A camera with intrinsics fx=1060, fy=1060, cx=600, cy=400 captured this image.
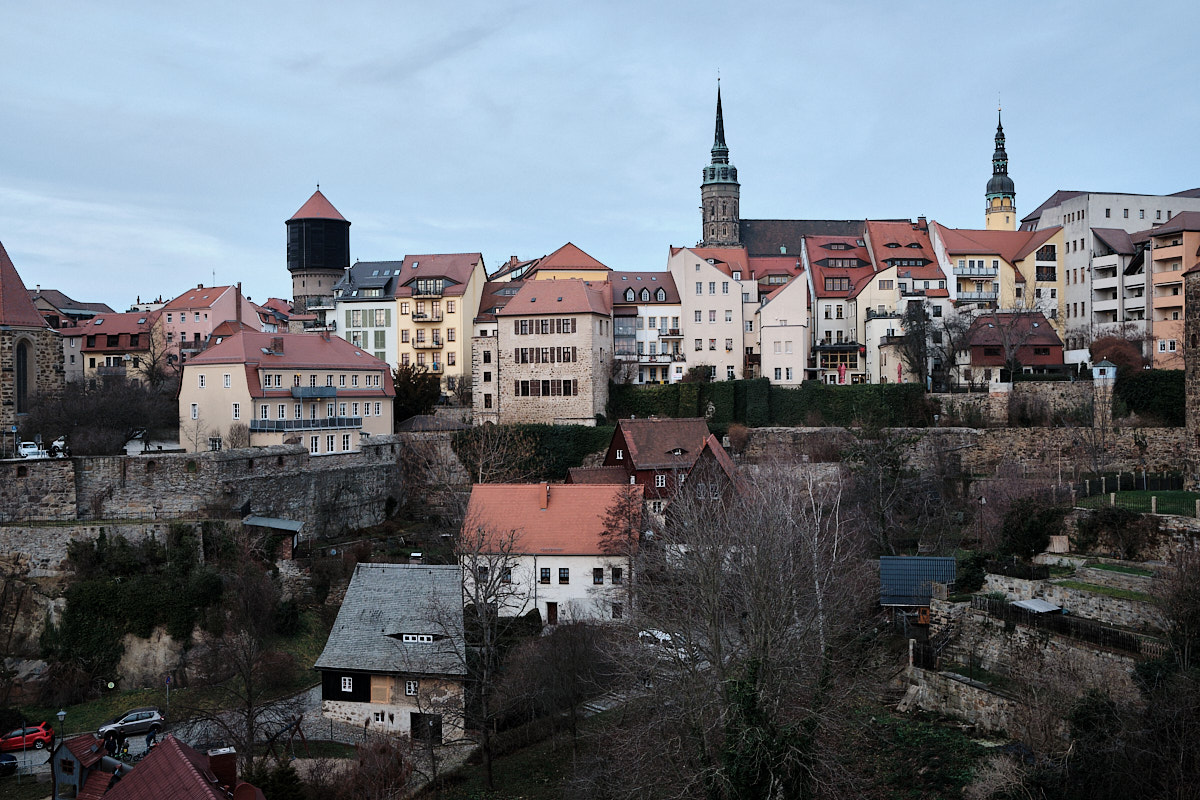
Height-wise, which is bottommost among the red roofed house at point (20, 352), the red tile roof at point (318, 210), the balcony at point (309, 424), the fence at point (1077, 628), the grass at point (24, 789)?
the grass at point (24, 789)

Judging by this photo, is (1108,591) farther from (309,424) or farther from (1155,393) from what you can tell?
(309,424)

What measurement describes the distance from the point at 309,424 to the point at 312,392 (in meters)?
1.46

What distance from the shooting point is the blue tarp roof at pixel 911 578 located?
95.1ft

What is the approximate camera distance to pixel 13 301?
125 ft

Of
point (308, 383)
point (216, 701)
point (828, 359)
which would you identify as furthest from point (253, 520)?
point (828, 359)

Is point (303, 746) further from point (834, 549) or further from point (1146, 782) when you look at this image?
point (1146, 782)

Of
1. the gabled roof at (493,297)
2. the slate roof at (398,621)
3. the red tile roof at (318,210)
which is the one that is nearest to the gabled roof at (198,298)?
the red tile roof at (318,210)

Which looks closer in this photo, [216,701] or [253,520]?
[216,701]

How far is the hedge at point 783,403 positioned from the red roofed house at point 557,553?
58.6 ft

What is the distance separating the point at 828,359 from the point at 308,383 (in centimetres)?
2946

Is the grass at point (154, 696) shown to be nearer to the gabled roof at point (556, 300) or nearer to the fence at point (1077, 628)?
the fence at point (1077, 628)

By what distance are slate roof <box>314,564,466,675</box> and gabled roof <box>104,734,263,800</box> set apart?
41.2ft

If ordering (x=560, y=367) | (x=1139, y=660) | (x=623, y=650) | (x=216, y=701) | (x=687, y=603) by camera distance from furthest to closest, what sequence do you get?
(x=560, y=367) < (x=216, y=701) < (x=687, y=603) < (x=623, y=650) < (x=1139, y=660)

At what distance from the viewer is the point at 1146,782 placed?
1577 centimetres
